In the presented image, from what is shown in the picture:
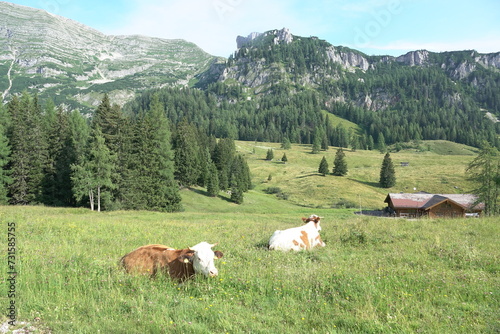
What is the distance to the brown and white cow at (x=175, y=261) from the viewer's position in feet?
23.9

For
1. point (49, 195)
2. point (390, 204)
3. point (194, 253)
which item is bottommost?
point (390, 204)

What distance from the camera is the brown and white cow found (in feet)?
23.9

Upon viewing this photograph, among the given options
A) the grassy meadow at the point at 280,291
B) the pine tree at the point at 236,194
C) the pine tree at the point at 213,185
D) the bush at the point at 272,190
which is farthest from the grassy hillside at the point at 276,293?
the bush at the point at 272,190

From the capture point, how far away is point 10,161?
4056 centimetres

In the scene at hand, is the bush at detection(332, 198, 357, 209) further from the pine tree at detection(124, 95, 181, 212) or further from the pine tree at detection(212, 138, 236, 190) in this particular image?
the pine tree at detection(124, 95, 181, 212)

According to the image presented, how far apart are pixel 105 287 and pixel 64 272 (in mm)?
1755

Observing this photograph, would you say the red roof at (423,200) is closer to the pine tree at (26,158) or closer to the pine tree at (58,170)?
the pine tree at (58,170)

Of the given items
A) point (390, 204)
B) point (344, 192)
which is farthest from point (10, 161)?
point (344, 192)

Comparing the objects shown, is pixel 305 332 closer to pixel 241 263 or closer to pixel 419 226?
pixel 241 263

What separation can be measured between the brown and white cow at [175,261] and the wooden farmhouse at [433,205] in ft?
200

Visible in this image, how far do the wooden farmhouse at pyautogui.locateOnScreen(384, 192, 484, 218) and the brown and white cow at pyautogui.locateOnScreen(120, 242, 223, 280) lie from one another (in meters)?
61.1

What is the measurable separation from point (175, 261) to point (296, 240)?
605 centimetres

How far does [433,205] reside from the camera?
59.7 meters

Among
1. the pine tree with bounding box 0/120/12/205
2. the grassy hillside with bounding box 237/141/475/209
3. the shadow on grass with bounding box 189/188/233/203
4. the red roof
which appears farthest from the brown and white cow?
the grassy hillside with bounding box 237/141/475/209
